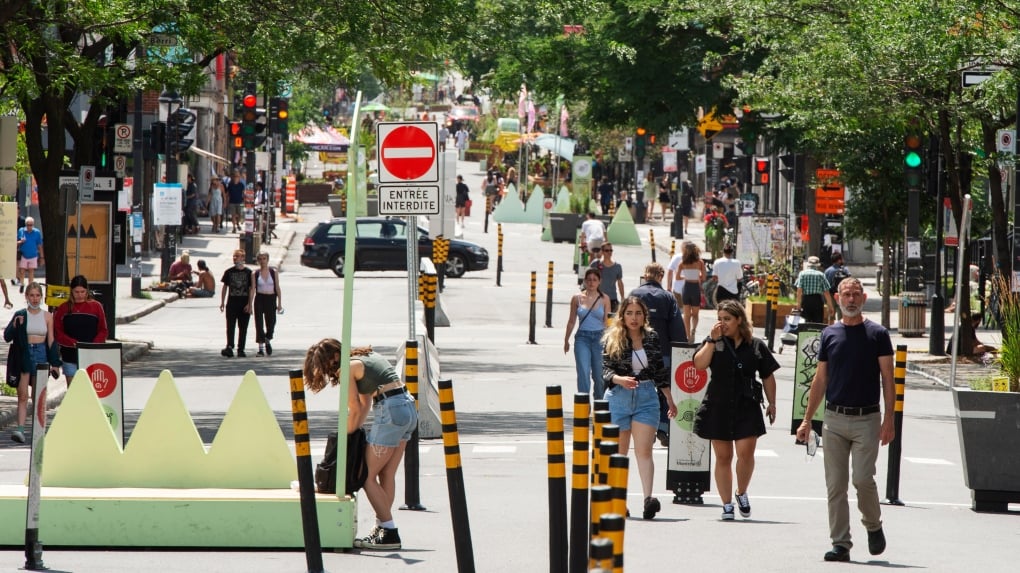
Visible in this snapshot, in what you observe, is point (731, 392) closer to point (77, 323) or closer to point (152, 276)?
point (77, 323)

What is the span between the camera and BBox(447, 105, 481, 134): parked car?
113562 millimetres

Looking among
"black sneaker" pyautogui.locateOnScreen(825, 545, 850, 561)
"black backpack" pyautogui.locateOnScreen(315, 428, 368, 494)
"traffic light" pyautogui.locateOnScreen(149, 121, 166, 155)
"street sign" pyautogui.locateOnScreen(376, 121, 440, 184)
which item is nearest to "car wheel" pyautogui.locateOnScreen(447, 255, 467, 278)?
"traffic light" pyautogui.locateOnScreen(149, 121, 166, 155)

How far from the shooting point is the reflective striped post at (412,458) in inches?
459

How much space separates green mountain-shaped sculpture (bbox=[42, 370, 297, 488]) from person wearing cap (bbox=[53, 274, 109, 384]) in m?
6.72

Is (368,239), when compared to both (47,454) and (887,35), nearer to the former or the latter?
A: (887,35)

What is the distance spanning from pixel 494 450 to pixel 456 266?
27.9 m

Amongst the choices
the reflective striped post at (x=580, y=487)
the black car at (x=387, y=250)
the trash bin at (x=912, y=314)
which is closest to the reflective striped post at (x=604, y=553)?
the reflective striped post at (x=580, y=487)

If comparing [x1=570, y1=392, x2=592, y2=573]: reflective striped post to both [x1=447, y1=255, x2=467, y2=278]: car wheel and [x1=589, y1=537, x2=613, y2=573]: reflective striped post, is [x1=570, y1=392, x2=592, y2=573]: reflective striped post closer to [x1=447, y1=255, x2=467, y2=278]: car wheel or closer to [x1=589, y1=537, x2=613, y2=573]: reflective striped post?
[x1=589, y1=537, x2=613, y2=573]: reflective striped post

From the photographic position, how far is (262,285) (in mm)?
24641

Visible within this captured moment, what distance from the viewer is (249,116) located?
40.4 meters

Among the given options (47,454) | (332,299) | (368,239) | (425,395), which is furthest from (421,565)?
(368,239)

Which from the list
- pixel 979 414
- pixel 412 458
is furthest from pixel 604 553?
pixel 979 414

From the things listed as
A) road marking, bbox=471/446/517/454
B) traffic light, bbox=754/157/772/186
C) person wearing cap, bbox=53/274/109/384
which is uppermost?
traffic light, bbox=754/157/772/186

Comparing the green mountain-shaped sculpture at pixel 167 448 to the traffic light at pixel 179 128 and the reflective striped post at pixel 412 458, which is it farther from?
the traffic light at pixel 179 128
